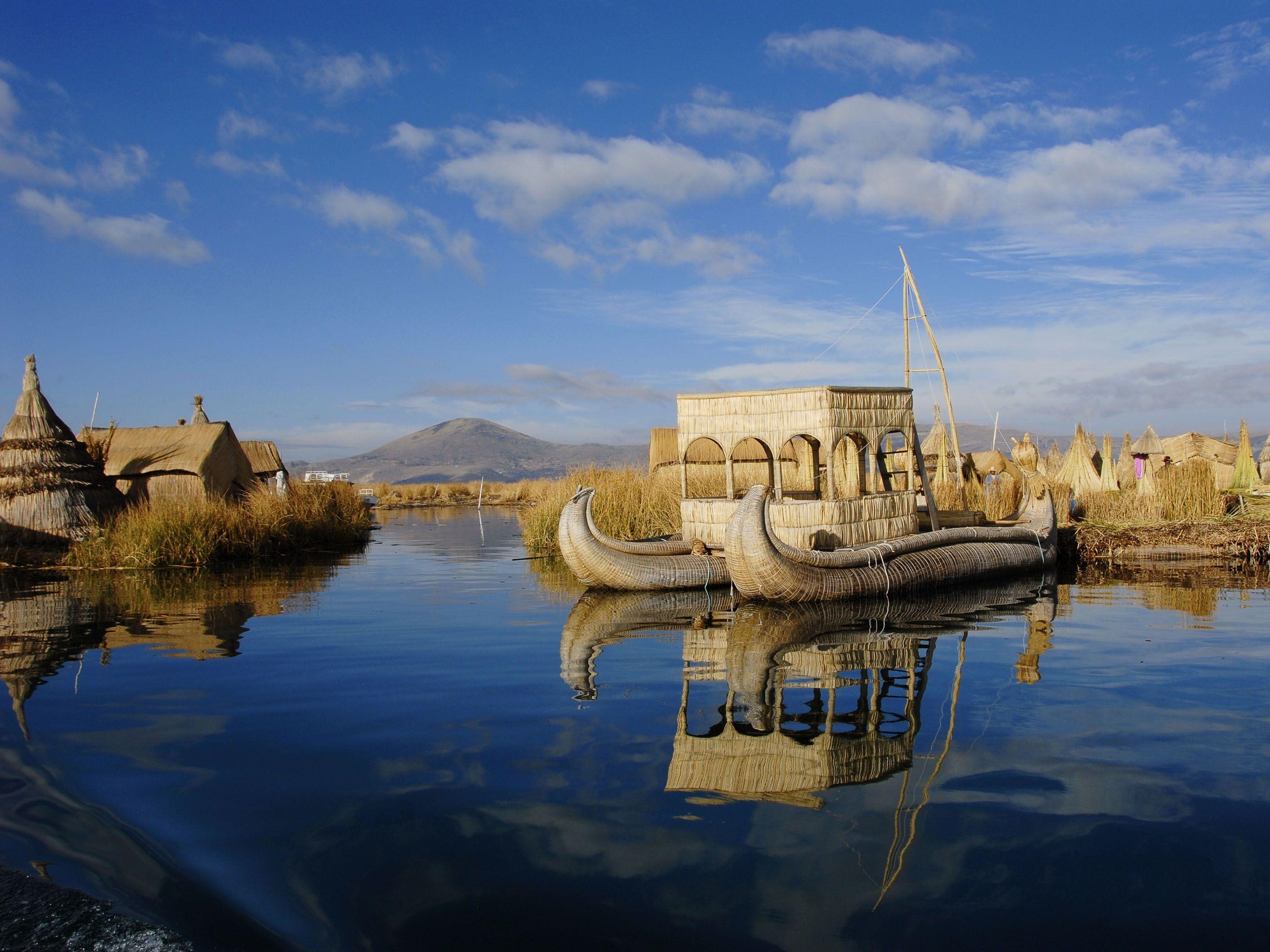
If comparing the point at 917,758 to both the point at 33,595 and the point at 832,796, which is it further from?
the point at 33,595

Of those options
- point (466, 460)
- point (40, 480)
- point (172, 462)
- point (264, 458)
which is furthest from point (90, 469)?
point (466, 460)

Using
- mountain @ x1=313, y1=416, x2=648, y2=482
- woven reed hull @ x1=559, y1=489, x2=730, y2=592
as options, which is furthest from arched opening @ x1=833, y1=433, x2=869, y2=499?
mountain @ x1=313, y1=416, x2=648, y2=482

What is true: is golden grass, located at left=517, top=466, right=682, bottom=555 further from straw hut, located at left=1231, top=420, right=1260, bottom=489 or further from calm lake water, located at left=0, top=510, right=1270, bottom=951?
straw hut, located at left=1231, top=420, right=1260, bottom=489

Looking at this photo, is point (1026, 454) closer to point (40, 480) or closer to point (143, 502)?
point (143, 502)

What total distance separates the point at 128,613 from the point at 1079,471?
19417 mm

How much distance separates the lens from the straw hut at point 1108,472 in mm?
20688

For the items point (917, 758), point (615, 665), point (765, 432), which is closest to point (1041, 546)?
point (765, 432)

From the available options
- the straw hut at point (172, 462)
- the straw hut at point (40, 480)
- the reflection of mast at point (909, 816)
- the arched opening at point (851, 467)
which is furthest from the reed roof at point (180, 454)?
the reflection of mast at point (909, 816)

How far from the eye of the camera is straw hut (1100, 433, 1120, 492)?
20688mm

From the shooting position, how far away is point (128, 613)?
406 inches

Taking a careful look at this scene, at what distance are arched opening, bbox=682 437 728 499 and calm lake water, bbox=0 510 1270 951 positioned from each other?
30.4 feet

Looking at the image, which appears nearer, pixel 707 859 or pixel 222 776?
pixel 707 859

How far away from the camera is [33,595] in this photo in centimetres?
1205

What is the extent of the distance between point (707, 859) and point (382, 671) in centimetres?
422
